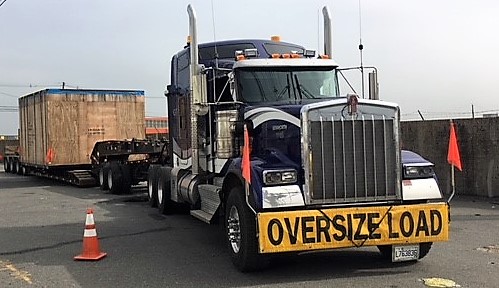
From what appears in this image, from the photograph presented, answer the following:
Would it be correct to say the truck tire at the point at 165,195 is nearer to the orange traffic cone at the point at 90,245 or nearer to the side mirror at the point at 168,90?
the side mirror at the point at 168,90

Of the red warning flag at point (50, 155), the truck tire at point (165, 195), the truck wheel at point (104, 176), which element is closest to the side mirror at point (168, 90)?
the truck tire at point (165, 195)

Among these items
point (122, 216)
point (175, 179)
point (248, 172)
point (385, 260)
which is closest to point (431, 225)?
point (385, 260)

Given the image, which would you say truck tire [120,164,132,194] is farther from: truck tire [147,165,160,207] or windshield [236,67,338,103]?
windshield [236,67,338,103]

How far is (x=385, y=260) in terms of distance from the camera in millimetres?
8242

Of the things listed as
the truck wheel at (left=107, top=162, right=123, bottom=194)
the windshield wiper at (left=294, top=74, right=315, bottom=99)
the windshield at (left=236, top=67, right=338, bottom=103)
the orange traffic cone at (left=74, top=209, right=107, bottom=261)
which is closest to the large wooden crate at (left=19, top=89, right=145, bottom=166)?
the truck wheel at (left=107, top=162, right=123, bottom=194)

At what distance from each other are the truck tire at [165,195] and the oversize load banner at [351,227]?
6.54 meters

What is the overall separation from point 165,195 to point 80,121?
9917mm

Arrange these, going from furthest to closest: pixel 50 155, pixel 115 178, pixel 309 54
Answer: pixel 50 155
pixel 115 178
pixel 309 54

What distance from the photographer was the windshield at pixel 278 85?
889 cm

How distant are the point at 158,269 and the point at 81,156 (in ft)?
49.8

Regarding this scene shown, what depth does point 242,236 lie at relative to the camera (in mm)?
7512

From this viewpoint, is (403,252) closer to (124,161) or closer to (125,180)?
(125,180)

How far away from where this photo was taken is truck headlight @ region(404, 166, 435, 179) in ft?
25.2

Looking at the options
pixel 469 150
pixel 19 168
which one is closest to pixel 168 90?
pixel 469 150
